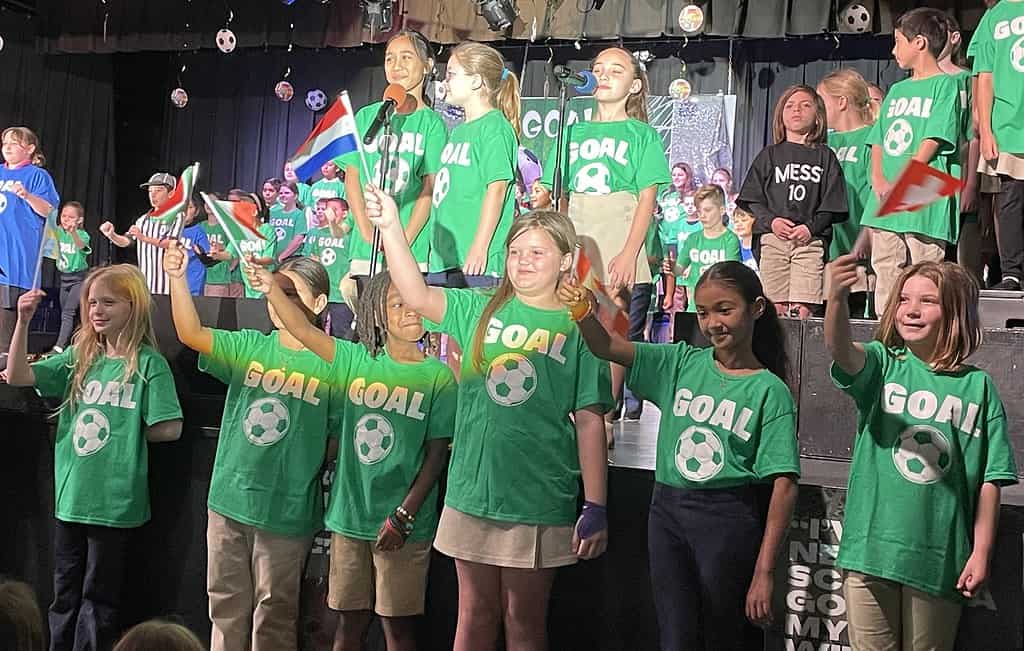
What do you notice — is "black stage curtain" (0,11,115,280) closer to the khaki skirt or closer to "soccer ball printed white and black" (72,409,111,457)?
"soccer ball printed white and black" (72,409,111,457)

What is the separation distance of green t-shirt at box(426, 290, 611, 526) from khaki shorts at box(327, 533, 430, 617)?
0.28 meters

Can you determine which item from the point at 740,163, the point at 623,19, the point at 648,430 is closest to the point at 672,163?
the point at 740,163

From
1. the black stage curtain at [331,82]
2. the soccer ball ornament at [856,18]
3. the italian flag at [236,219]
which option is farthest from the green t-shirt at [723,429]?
the black stage curtain at [331,82]

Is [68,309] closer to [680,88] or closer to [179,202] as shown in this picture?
[179,202]

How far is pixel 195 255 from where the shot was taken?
7.46 m

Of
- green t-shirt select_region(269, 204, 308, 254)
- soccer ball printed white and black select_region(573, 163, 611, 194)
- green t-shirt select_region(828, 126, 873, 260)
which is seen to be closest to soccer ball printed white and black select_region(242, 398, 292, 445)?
soccer ball printed white and black select_region(573, 163, 611, 194)

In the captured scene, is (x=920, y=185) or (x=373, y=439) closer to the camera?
(x=920, y=185)

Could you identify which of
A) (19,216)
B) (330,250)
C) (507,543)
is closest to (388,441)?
(507,543)

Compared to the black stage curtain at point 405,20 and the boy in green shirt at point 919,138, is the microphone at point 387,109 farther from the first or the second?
the black stage curtain at point 405,20

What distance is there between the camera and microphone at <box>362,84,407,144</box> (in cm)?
380

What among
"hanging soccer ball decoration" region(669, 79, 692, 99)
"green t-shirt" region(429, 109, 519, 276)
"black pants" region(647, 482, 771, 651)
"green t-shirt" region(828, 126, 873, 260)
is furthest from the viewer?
"hanging soccer ball decoration" region(669, 79, 692, 99)

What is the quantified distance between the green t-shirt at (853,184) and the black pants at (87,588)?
108 inches

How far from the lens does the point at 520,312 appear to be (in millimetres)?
2986

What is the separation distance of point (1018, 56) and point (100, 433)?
10.3ft
